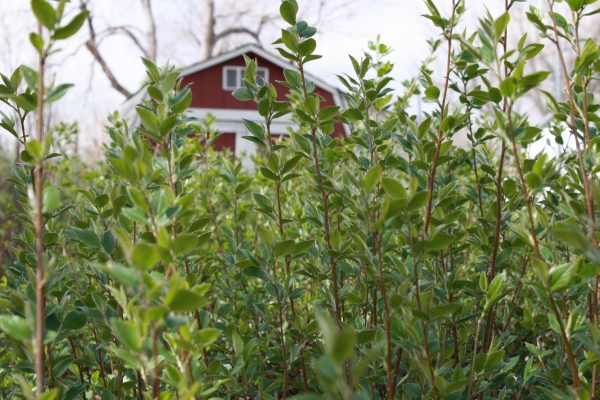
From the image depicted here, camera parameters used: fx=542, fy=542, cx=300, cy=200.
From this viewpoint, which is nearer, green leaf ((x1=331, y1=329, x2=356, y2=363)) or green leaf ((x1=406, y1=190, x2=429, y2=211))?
green leaf ((x1=331, y1=329, x2=356, y2=363))

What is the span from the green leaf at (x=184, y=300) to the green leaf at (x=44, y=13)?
48 cm

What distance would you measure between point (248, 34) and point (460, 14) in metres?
26.0

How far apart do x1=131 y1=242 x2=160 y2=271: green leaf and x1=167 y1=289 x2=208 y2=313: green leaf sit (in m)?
0.06

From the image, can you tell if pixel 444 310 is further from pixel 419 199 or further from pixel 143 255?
pixel 143 255

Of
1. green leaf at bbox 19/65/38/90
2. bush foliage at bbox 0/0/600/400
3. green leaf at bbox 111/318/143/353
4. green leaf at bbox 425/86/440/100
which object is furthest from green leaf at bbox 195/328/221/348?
green leaf at bbox 425/86/440/100

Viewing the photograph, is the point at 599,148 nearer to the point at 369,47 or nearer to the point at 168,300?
the point at 168,300

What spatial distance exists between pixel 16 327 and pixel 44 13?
0.50m

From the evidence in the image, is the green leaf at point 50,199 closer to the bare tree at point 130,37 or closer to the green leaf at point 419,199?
the green leaf at point 419,199

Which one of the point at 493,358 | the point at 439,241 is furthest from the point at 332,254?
the point at 493,358

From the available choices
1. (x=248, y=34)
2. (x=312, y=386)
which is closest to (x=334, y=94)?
(x=248, y=34)

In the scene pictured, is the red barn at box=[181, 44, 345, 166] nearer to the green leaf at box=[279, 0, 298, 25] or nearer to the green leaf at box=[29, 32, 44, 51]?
the green leaf at box=[279, 0, 298, 25]

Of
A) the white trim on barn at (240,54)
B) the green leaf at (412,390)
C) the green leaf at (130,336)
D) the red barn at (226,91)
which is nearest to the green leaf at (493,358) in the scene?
the green leaf at (412,390)

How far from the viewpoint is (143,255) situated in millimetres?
764

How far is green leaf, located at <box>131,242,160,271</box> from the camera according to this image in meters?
0.75
